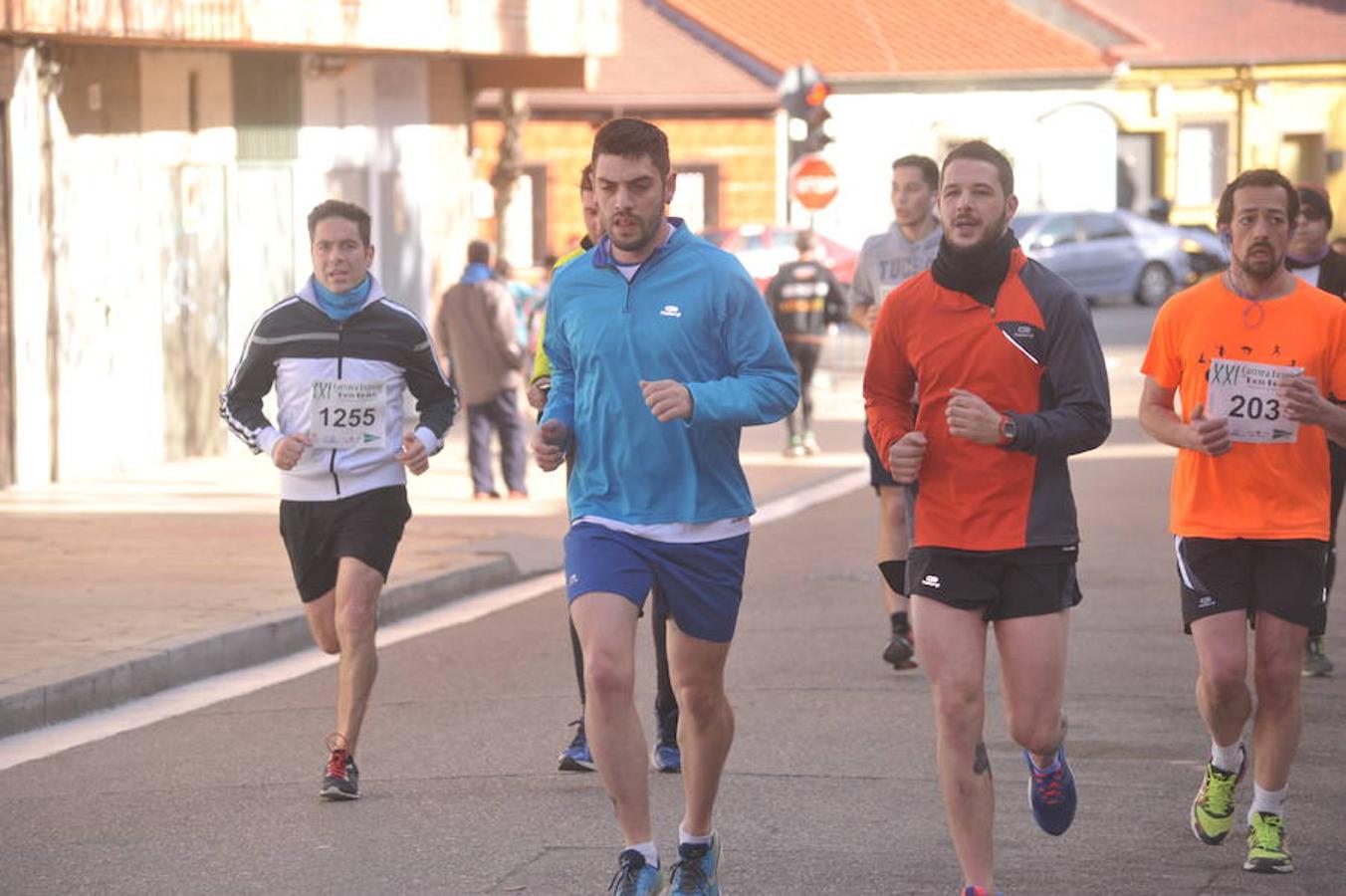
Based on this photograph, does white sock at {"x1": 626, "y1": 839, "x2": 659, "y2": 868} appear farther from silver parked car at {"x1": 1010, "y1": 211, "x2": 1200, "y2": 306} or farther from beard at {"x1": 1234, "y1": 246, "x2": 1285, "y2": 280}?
silver parked car at {"x1": 1010, "y1": 211, "x2": 1200, "y2": 306}

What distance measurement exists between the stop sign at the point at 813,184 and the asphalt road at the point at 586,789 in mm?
18014

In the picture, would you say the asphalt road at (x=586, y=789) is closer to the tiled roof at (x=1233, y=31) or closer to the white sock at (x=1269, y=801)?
the white sock at (x=1269, y=801)

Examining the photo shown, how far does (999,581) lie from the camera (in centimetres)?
691

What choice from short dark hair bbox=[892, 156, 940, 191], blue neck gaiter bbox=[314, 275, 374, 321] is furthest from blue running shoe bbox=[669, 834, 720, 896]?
short dark hair bbox=[892, 156, 940, 191]

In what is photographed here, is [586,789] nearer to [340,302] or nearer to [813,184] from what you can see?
[340,302]

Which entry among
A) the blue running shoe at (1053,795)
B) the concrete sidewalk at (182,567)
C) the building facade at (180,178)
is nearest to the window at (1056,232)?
the building facade at (180,178)

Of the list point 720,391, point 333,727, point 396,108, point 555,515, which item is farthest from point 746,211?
point 720,391

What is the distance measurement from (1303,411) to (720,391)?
166cm

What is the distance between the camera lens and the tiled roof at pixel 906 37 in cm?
5444

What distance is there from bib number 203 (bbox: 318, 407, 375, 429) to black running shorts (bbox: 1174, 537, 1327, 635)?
8.96 ft

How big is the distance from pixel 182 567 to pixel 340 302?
18.6 ft

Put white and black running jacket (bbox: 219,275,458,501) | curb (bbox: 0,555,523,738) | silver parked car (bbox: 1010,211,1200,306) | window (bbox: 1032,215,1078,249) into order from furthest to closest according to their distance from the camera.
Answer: silver parked car (bbox: 1010,211,1200,306), window (bbox: 1032,215,1078,249), curb (bbox: 0,555,523,738), white and black running jacket (bbox: 219,275,458,501)

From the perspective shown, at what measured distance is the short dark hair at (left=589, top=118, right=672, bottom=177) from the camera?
692cm

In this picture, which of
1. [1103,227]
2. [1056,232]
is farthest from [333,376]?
[1103,227]
